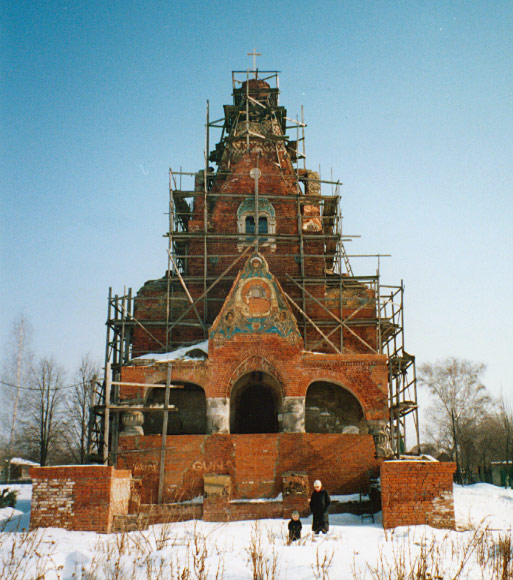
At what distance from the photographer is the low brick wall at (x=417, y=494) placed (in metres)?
13.0

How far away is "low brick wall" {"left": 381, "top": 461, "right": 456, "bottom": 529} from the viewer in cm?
1300

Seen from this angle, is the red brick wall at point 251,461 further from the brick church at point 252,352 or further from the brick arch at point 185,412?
the brick arch at point 185,412

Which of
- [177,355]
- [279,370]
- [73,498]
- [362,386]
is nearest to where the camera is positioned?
[73,498]

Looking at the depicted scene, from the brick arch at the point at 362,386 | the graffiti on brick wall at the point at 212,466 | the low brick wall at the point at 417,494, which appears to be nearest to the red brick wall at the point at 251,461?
the graffiti on brick wall at the point at 212,466

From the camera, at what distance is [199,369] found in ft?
58.3

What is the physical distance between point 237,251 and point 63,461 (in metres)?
30.0

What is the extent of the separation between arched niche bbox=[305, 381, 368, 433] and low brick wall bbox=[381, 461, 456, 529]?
6.21m

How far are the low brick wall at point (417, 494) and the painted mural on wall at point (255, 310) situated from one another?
5.79m

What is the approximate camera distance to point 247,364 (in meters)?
17.9

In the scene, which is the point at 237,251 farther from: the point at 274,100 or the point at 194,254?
the point at 274,100

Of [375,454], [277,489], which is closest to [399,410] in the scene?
[375,454]

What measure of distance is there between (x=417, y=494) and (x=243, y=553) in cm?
518

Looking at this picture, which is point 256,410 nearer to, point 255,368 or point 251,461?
point 255,368

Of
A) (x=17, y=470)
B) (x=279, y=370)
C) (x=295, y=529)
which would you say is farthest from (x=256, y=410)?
(x=17, y=470)
